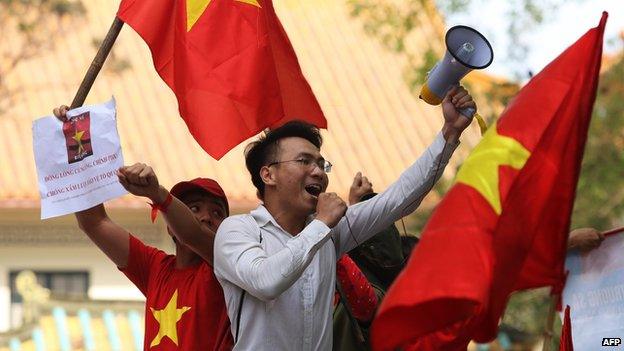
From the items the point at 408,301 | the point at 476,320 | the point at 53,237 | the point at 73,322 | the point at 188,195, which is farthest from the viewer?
the point at 53,237

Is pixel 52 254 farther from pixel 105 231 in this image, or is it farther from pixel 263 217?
pixel 263 217

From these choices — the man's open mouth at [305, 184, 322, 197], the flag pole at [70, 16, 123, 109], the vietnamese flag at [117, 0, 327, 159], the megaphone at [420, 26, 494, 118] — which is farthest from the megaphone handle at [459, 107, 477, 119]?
the flag pole at [70, 16, 123, 109]

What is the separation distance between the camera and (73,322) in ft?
51.9

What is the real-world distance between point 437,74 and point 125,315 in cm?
1165

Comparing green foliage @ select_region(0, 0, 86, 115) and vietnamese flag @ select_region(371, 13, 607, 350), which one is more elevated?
green foliage @ select_region(0, 0, 86, 115)

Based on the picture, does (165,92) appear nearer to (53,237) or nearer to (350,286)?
(53,237)

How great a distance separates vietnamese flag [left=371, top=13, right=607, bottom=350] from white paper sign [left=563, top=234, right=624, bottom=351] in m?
1.09

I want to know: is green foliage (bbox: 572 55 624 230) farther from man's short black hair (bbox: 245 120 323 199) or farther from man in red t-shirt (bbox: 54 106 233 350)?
man's short black hair (bbox: 245 120 323 199)

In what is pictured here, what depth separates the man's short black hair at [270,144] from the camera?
17.3 feet

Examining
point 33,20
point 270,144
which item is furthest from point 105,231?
point 33,20

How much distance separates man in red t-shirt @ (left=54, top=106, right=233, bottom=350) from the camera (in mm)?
5285

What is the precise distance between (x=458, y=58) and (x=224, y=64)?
4.25 feet

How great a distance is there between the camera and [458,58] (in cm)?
491

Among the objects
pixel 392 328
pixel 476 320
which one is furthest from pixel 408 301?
pixel 476 320
